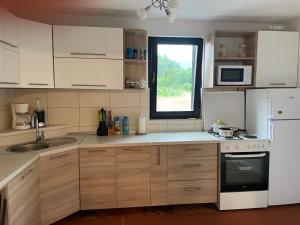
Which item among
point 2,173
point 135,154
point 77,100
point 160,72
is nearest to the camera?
point 2,173

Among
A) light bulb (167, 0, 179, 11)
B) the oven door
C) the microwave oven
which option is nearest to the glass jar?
the microwave oven

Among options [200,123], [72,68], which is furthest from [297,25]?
[72,68]

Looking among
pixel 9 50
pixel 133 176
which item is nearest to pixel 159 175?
pixel 133 176

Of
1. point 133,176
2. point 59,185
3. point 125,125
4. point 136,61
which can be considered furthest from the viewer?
point 125,125

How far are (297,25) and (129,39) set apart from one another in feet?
6.90

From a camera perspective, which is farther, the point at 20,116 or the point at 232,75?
the point at 232,75

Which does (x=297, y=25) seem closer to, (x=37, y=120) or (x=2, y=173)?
(x=37, y=120)

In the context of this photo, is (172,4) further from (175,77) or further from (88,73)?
(175,77)

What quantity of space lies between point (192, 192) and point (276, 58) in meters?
1.84

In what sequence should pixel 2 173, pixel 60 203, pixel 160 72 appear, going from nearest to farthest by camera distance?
pixel 2 173
pixel 60 203
pixel 160 72

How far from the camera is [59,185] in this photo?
92.0 inches

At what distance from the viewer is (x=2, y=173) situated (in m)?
1.57

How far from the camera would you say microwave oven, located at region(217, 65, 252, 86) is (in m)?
2.87

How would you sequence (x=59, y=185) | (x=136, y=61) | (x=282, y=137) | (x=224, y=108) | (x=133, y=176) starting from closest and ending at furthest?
1. (x=59, y=185)
2. (x=133, y=176)
3. (x=282, y=137)
4. (x=136, y=61)
5. (x=224, y=108)
